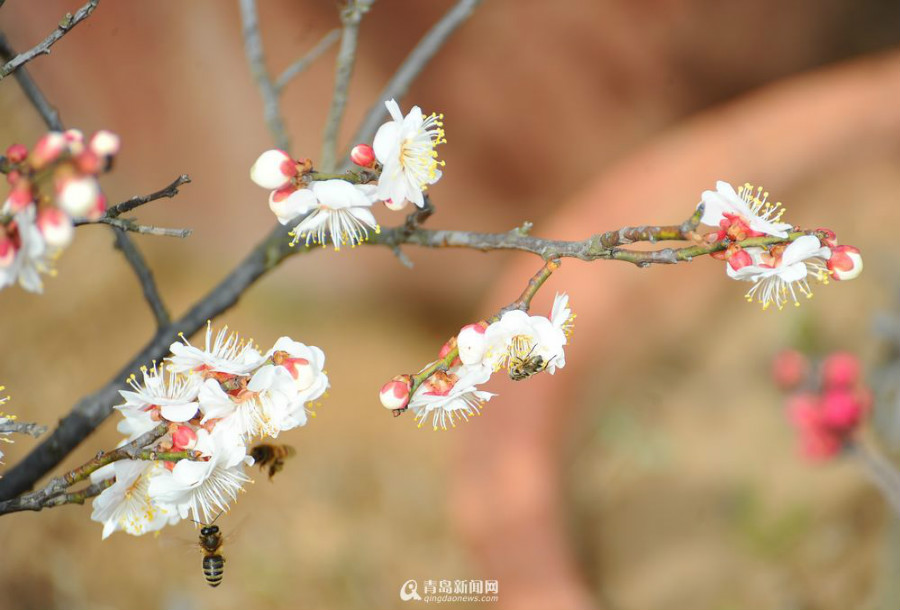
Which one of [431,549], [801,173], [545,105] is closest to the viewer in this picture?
[801,173]

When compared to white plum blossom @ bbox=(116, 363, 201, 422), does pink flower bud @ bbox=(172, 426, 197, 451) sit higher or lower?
lower

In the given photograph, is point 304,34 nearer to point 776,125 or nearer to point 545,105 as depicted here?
point 545,105

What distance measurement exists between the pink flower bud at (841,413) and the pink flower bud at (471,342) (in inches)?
27.7

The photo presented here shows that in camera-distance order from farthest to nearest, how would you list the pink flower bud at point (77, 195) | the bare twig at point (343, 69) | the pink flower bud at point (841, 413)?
1. the pink flower bud at point (841, 413)
2. the bare twig at point (343, 69)
3. the pink flower bud at point (77, 195)

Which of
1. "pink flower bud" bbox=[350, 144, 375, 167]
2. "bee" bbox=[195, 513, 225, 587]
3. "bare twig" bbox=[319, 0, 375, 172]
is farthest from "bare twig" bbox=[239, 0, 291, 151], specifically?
"bee" bbox=[195, 513, 225, 587]

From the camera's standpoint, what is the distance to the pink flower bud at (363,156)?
0.58 meters

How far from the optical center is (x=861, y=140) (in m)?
1.36

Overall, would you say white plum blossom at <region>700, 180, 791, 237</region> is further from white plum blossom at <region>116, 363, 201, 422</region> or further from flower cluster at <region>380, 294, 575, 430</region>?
white plum blossom at <region>116, 363, 201, 422</region>

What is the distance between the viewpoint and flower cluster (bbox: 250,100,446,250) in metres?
0.55

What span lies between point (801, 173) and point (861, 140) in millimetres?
123

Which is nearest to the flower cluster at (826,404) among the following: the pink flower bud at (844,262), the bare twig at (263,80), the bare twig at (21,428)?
the pink flower bud at (844,262)

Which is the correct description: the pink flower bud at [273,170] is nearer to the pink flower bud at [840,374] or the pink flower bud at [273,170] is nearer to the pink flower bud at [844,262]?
the pink flower bud at [844,262]

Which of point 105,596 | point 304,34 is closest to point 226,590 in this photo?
point 105,596

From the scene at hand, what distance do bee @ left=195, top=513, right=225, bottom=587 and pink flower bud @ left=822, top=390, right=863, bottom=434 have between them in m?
0.80
